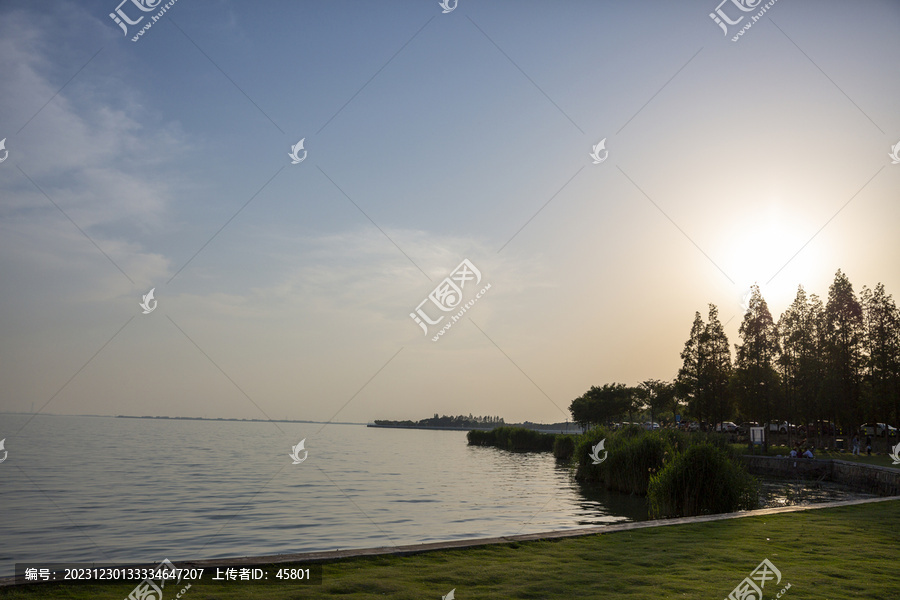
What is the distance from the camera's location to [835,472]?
37156 millimetres

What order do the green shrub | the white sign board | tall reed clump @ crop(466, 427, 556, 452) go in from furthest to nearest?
1. tall reed clump @ crop(466, 427, 556, 452)
2. the green shrub
3. the white sign board

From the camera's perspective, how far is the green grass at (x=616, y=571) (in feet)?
24.0

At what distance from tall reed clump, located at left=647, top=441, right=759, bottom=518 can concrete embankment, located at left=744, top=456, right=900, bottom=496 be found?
A: 1144 centimetres

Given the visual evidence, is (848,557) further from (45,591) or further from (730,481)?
(45,591)

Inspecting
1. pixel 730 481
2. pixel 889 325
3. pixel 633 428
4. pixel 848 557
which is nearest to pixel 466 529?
pixel 730 481

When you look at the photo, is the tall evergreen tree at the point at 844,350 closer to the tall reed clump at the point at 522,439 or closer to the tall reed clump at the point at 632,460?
the tall reed clump at the point at 632,460

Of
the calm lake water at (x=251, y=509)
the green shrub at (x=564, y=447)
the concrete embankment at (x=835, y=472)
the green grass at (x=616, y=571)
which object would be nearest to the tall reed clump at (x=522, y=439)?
the green shrub at (x=564, y=447)

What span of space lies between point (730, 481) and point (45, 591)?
18.4 metres

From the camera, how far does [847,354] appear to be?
52.0 m

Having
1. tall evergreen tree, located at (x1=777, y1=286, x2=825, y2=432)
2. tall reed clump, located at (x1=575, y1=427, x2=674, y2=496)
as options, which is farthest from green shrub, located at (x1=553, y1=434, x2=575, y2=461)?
tall reed clump, located at (x1=575, y1=427, x2=674, y2=496)

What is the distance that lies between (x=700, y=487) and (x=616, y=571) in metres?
11.8
